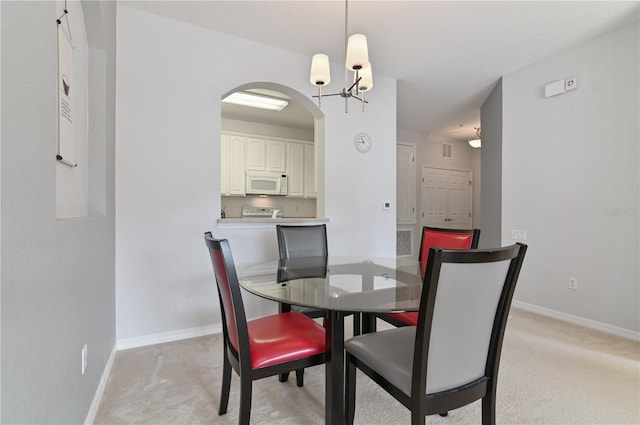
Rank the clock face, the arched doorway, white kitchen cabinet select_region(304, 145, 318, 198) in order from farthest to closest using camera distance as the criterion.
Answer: white kitchen cabinet select_region(304, 145, 318, 198) < the arched doorway < the clock face

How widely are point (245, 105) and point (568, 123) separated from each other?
12.9 feet

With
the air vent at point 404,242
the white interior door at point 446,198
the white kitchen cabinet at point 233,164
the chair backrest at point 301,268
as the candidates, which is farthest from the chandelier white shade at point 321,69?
the white interior door at point 446,198

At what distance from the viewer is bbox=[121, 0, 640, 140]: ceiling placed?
239 centimetres

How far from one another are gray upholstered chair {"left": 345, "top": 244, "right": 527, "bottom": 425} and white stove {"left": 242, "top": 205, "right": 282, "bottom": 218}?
438 cm

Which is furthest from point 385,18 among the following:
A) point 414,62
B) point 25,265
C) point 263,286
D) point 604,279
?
point 604,279

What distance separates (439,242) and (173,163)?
2236 millimetres

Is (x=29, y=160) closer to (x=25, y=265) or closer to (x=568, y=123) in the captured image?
(x=25, y=265)

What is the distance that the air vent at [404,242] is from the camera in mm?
5844

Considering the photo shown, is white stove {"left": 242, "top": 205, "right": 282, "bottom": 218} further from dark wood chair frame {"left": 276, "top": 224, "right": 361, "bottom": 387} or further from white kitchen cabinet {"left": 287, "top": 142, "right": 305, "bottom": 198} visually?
dark wood chair frame {"left": 276, "top": 224, "right": 361, "bottom": 387}

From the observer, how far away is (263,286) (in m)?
1.61

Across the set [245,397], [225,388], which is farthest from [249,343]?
[225,388]

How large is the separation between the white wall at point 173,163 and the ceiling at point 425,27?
0.62 feet

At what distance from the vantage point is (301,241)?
258 cm

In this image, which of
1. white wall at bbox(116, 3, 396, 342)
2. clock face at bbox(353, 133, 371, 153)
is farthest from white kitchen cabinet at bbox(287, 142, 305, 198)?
white wall at bbox(116, 3, 396, 342)
